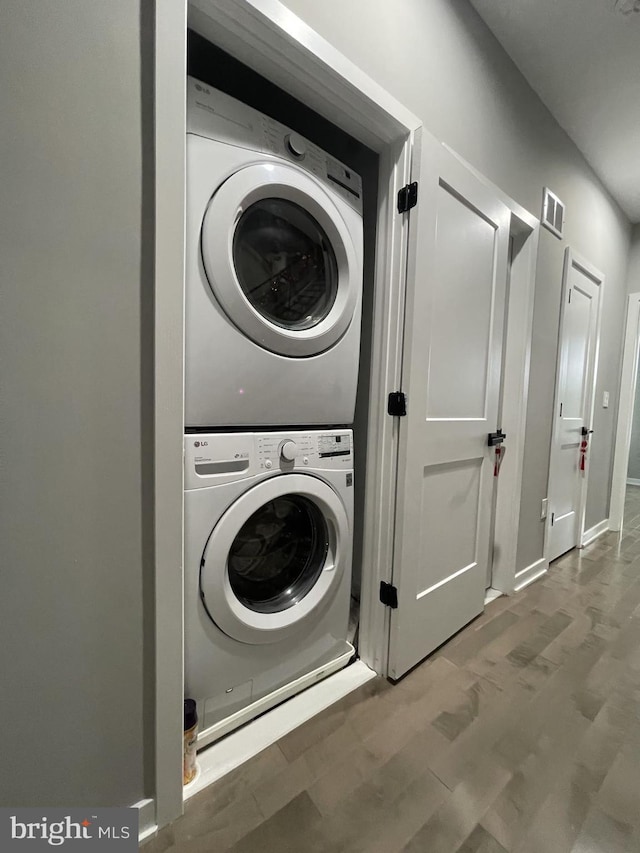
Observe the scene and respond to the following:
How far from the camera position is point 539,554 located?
2.16 metres

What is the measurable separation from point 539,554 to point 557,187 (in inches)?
85.6

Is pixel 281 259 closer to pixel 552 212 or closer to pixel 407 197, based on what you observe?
pixel 407 197

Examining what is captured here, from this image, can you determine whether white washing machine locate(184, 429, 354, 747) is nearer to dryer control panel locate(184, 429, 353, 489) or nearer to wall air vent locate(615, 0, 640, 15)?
dryer control panel locate(184, 429, 353, 489)

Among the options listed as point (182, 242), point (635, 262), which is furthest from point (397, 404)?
point (635, 262)

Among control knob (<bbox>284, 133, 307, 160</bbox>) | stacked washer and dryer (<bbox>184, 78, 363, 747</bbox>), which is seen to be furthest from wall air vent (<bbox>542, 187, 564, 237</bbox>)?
control knob (<bbox>284, 133, 307, 160</bbox>)

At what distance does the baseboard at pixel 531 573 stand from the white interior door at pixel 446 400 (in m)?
0.51

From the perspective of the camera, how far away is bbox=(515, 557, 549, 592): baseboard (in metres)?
1.98

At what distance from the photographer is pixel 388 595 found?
1275mm

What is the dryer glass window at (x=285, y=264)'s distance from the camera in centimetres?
102

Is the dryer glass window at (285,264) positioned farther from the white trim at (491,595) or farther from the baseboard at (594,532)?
the baseboard at (594,532)

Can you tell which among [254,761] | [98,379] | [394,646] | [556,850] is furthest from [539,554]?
[98,379]

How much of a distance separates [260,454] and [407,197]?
1006 millimetres

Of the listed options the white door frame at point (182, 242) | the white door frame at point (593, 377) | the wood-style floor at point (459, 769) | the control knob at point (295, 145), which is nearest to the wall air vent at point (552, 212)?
the white door frame at point (593, 377)

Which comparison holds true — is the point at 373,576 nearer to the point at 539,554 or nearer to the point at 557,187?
the point at 539,554
